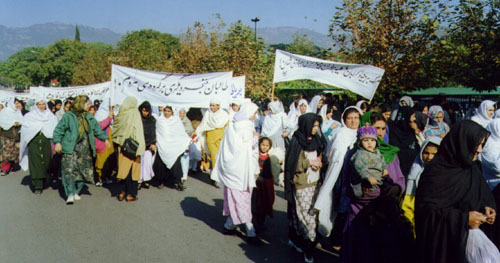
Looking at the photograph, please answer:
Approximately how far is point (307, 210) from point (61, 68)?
72.9m

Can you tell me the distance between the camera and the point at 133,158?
22.5 feet

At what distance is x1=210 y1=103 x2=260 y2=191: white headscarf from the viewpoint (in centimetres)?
505

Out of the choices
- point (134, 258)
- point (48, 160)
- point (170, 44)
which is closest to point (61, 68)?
point (170, 44)

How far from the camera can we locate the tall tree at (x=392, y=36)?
10.4 meters

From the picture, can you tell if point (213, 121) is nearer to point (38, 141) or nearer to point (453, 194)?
point (38, 141)

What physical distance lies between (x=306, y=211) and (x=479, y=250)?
6.11 ft

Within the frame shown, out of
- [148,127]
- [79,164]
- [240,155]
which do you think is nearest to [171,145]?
[148,127]

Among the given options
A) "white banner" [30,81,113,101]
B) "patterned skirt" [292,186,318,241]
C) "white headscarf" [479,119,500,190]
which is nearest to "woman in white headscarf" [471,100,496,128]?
"white headscarf" [479,119,500,190]

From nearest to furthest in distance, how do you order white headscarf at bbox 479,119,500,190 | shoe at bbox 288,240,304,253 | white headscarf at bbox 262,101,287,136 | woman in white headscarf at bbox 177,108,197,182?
white headscarf at bbox 479,119,500,190 → shoe at bbox 288,240,304,253 → woman in white headscarf at bbox 177,108,197,182 → white headscarf at bbox 262,101,287,136

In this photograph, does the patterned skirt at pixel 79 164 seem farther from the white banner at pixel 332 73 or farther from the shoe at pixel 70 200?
the white banner at pixel 332 73

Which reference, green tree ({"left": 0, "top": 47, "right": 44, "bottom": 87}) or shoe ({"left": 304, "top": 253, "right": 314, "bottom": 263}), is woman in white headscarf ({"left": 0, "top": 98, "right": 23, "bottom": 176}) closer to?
shoe ({"left": 304, "top": 253, "right": 314, "bottom": 263})

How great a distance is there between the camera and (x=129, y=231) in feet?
17.3

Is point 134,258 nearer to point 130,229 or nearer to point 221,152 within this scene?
point 130,229

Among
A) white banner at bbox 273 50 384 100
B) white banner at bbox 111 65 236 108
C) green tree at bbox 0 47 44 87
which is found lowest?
green tree at bbox 0 47 44 87
